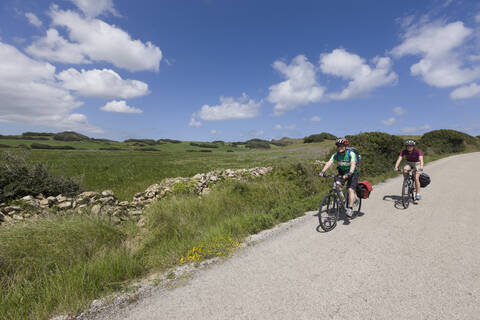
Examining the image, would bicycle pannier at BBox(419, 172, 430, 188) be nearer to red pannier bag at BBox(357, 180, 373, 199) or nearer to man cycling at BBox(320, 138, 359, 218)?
red pannier bag at BBox(357, 180, 373, 199)

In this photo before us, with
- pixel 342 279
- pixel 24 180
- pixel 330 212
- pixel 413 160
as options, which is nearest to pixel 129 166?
pixel 24 180

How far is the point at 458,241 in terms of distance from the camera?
15.4 feet

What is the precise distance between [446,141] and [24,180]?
5637 cm

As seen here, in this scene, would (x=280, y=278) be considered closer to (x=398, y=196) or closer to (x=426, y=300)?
(x=426, y=300)

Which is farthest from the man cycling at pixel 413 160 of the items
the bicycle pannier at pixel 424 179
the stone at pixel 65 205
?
the stone at pixel 65 205

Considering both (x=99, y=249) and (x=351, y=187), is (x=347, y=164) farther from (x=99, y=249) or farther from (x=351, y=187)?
(x=99, y=249)

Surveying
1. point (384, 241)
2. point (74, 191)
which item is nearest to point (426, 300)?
point (384, 241)

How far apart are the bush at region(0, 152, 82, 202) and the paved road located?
775 centimetres

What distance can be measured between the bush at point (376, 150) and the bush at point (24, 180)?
56.0ft

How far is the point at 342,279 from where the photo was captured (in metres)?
3.37

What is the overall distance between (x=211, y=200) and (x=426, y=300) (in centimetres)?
585

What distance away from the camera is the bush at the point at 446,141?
123 feet

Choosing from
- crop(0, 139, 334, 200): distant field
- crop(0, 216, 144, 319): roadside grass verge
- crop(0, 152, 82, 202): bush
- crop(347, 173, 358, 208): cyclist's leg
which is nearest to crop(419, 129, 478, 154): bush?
crop(0, 139, 334, 200): distant field

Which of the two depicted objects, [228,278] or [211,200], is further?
[211,200]
